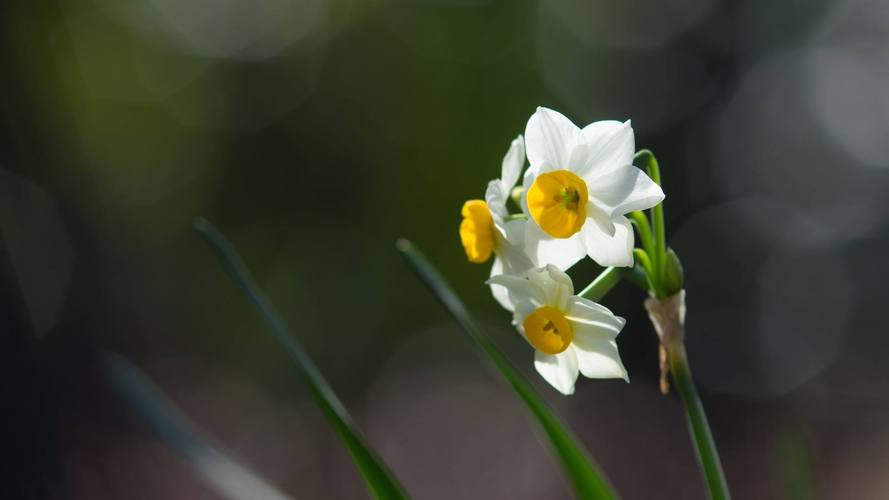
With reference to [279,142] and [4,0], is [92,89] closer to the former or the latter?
[279,142]

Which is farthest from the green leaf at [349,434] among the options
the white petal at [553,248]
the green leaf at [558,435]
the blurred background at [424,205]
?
the blurred background at [424,205]

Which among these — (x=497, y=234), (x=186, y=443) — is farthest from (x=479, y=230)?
(x=186, y=443)

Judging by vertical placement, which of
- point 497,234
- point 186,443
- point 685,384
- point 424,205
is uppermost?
point 497,234

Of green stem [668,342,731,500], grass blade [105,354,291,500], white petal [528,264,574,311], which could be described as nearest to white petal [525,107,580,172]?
white petal [528,264,574,311]

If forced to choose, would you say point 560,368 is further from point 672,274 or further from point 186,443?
point 186,443

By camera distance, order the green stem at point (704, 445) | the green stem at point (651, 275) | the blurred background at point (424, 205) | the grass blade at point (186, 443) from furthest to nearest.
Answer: the blurred background at point (424, 205)
the grass blade at point (186, 443)
the green stem at point (651, 275)
the green stem at point (704, 445)

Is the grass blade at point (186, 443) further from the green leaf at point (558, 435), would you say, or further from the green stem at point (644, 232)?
the green stem at point (644, 232)

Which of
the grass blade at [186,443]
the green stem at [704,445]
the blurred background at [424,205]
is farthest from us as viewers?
the blurred background at [424,205]
